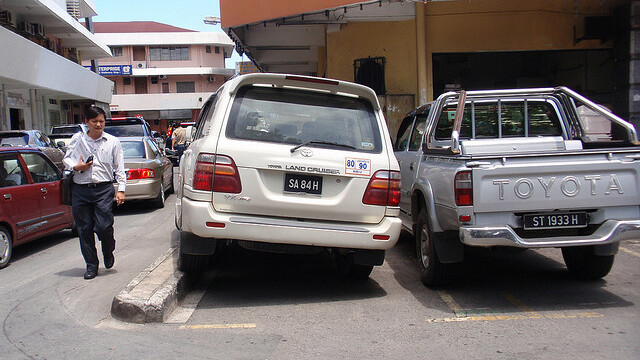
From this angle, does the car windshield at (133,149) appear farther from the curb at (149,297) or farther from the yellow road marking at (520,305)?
the yellow road marking at (520,305)

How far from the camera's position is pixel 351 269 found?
5770 millimetres

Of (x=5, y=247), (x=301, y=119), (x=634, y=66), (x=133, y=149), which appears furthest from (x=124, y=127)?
(x=634, y=66)

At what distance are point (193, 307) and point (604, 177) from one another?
3.83m

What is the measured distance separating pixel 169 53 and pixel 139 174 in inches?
1974

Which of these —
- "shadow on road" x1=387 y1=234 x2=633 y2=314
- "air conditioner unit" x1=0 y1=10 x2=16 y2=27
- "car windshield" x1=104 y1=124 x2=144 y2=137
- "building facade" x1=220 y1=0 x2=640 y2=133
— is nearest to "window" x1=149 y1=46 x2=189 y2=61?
"air conditioner unit" x1=0 y1=10 x2=16 y2=27

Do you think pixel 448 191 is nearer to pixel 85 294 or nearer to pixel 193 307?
pixel 193 307

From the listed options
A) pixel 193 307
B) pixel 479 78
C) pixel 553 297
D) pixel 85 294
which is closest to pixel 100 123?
pixel 85 294

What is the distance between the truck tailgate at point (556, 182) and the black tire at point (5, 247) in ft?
18.5

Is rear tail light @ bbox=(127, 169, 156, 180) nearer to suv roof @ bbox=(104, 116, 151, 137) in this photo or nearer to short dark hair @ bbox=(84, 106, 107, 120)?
short dark hair @ bbox=(84, 106, 107, 120)

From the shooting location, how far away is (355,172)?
4887 millimetres

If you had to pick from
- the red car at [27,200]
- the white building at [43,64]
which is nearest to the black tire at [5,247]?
the red car at [27,200]

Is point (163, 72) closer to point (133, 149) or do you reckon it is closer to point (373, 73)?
point (133, 149)

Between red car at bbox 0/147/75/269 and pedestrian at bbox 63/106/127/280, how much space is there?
1.12 m

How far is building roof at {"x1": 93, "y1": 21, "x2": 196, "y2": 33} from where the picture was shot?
195 feet
